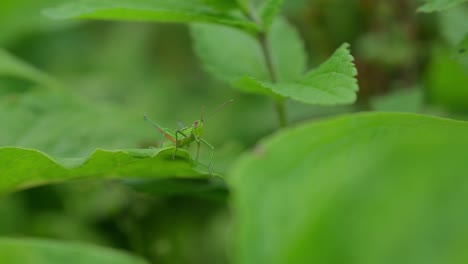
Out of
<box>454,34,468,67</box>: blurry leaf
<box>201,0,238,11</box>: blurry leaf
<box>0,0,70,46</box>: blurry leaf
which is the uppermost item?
<box>0,0,70,46</box>: blurry leaf

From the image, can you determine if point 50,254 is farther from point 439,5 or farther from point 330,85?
point 439,5

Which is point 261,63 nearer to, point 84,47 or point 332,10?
point 332,10

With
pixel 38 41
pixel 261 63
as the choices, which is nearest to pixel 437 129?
pixel 261 63

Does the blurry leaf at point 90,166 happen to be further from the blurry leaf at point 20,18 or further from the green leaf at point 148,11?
the blurry leaf at point 20,18

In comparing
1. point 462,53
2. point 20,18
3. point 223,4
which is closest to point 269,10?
point 223,4

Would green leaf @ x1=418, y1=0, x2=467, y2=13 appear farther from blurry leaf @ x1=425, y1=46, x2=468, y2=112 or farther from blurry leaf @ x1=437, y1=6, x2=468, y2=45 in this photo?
blurry leaf @ x1=425, y1=46, x2=468, y2=112

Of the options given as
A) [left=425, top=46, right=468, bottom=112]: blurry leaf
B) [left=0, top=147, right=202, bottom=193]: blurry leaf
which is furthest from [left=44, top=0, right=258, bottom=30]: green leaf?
[left=425, top=46, right=468, bottom=112]: blurry leaf

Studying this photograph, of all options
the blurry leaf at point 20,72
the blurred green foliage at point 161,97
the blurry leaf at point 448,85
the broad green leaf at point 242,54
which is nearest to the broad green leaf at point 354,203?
the blurred green foliage at point 161,97
